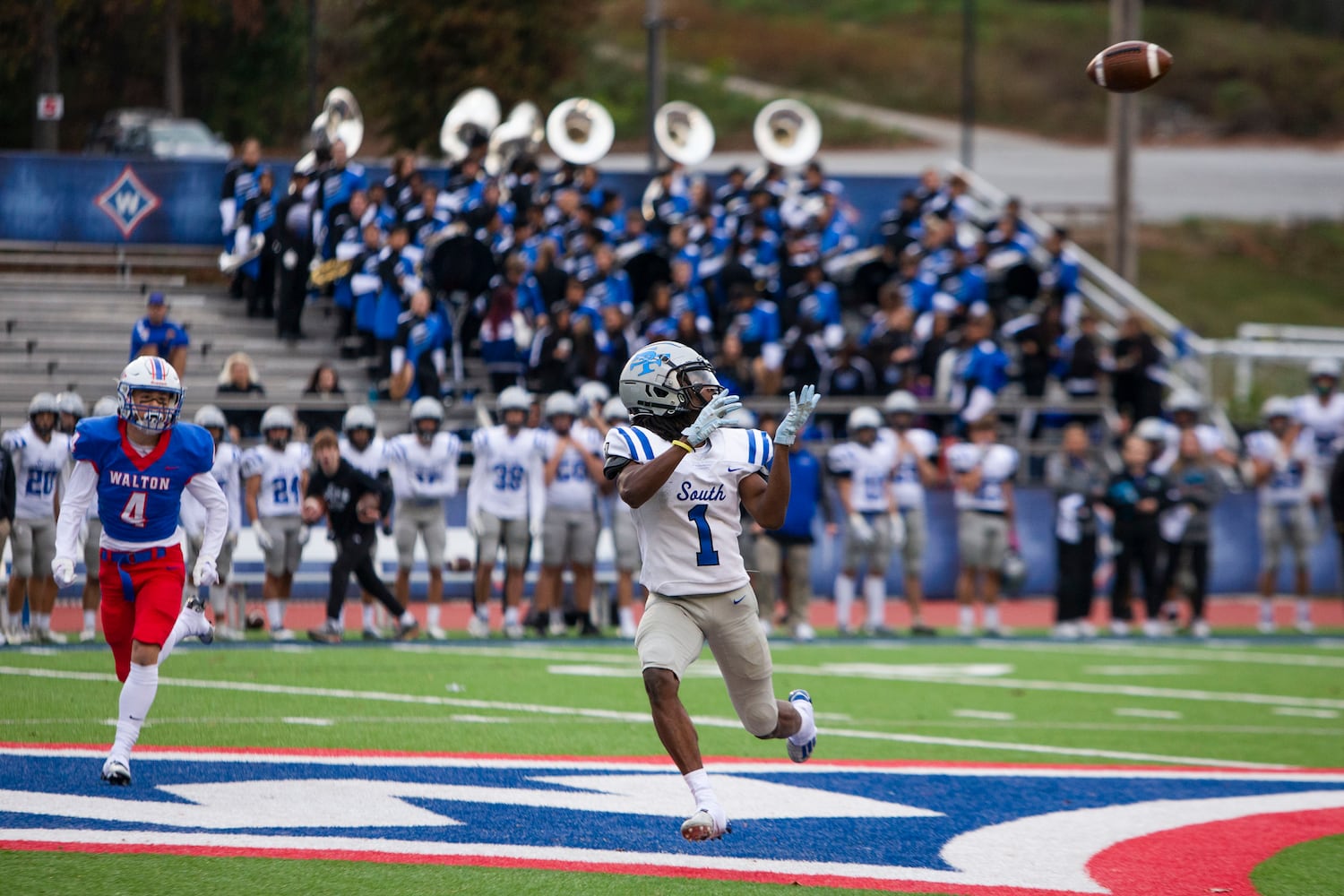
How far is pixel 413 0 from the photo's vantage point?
27.8 m

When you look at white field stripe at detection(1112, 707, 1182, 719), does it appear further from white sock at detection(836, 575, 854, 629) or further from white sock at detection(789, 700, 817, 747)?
white sock at detection(789, 700, 817, 747)

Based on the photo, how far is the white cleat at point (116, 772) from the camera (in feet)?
23.2

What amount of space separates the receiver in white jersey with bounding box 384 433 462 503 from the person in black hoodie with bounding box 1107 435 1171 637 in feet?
21.0

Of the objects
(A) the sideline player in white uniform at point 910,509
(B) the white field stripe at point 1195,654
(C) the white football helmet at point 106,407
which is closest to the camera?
(C) the white football helmet at point 106,407

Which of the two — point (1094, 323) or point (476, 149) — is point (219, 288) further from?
point (1094, 323)

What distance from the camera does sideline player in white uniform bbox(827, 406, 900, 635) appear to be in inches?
612

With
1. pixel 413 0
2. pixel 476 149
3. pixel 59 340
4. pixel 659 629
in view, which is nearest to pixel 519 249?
pixel 476 149

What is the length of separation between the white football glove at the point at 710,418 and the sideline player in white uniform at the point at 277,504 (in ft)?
26.7

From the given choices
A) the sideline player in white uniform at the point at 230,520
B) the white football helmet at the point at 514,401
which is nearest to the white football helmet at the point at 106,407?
the sideline player in white uniform at the point at 230,520

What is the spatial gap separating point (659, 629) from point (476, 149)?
562 inches

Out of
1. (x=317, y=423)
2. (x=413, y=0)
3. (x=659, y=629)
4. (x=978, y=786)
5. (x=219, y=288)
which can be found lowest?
(x=978, y=786)

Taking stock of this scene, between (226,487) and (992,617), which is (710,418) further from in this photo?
(992,617)

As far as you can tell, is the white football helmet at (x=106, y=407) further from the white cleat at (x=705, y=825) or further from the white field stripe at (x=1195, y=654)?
the white cleat at (x=705, y=825)

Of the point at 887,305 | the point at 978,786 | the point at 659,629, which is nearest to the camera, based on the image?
the point at 659,629
